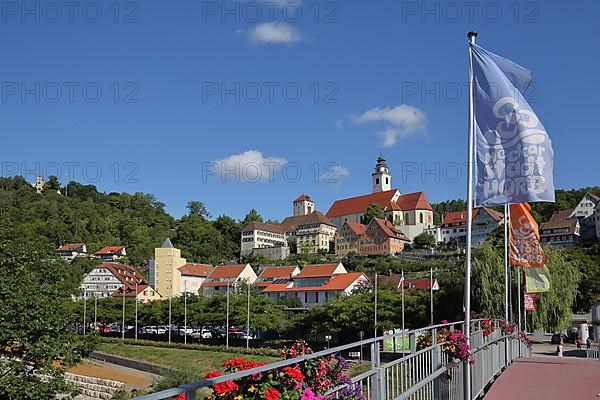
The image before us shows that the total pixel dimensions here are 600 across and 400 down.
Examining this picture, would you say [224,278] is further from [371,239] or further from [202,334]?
[371,239]

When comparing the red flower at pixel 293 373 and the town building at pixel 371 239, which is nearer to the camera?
the red flower at pixel 293 373

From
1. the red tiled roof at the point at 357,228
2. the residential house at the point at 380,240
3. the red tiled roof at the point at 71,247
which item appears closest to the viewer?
the residential house at the point at 380,240

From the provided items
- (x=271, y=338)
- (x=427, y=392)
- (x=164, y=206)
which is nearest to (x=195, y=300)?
(x=271, y=338)

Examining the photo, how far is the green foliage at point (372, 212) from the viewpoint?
14012 cm

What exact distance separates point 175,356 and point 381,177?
115m

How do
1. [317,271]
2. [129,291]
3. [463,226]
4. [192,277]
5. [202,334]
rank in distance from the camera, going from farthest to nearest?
[463,226], [192,277], [129,291], [317,271], [202,334]

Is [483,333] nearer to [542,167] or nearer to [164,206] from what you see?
[542,167]

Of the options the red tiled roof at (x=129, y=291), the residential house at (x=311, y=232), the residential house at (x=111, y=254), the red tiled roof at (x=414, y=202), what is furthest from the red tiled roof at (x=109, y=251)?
the red tiled roof at (x=414, y=202)

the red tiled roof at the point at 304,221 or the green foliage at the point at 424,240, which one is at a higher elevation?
the red tiled roof at the point at 304,221

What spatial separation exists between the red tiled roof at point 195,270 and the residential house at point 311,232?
36919 millimetres

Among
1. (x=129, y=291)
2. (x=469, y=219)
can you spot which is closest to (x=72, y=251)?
(x=129, y=291)

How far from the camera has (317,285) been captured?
242 ft

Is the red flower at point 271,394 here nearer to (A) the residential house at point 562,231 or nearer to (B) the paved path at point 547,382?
(B) the paved path at point 547,382

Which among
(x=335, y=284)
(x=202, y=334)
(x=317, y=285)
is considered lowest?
(x=202, y=334)
